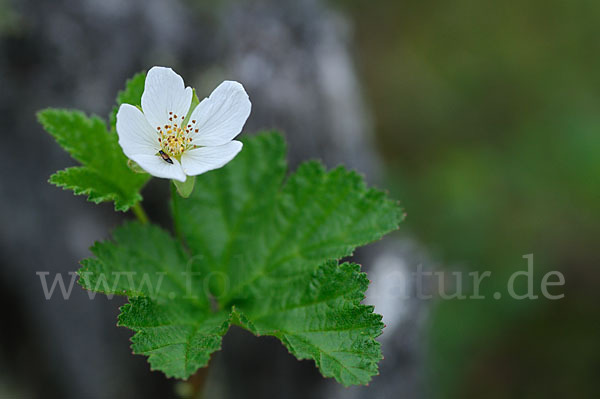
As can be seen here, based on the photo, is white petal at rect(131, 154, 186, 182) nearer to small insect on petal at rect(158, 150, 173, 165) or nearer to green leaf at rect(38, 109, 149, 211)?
small insect on petal at rect(158, 150, 173, 165)

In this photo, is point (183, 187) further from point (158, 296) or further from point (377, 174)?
point (377, 174)

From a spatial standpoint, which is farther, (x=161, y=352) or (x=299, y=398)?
(x=299, y=398)

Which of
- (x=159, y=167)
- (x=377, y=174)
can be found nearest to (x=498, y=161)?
(x=377, y=174)

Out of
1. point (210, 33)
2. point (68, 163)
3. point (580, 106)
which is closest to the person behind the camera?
point (68, 163)

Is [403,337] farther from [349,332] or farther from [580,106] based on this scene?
[580,106]

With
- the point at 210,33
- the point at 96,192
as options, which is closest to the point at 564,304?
the point at 210,33

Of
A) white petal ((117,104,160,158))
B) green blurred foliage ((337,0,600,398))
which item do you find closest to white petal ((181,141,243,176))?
white petal ((117,104,160,158))

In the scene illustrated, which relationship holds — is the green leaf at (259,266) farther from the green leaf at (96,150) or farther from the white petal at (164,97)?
the white petal at (164,97)
